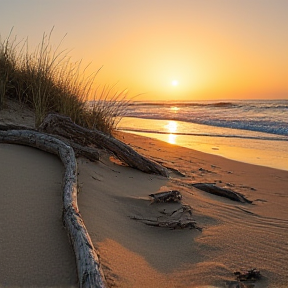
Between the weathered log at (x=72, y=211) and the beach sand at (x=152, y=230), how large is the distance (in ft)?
0.33

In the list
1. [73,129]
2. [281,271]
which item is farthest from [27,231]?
[73,129]

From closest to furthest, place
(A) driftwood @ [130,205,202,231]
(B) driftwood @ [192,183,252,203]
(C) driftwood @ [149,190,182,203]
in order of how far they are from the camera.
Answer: (A) driftwood @ [130,205,202,231]
(C) driftwood @ [149,190,182,203]
(B) driftwood @ [192,183,252,203]

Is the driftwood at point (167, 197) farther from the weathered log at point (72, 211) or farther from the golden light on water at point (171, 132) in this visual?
the golden light on water at point (171, 132)

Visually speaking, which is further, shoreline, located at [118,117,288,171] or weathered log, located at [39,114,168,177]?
shoreline, located at [118,117,288,171]

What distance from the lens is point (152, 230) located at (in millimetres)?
2490

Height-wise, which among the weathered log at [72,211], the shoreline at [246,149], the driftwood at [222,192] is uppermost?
the weathered log at [72,211]

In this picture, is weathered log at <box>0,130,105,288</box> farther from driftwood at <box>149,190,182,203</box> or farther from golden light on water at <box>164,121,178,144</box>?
golden light on water at <box>164,121,178,144</box>

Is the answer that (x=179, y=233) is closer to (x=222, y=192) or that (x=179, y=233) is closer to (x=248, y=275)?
(x=248, y=275)

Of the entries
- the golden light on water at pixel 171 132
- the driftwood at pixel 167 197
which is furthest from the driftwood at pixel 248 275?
the golden light on water at pixel 171 132

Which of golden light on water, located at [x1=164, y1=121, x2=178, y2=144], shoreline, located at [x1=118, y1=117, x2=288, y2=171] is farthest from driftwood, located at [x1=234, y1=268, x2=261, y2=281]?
golden light on water, located at [x1=164, y1=121, x2=178, y2=144]

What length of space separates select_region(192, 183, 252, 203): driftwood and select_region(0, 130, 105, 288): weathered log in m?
1.55

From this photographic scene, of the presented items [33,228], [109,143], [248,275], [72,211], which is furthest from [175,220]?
[109,143]

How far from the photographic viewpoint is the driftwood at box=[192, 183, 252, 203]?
356 centimetres

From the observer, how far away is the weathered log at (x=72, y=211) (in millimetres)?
1504
